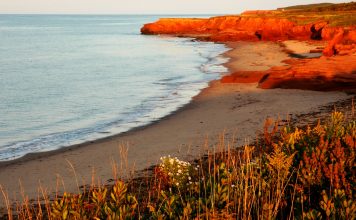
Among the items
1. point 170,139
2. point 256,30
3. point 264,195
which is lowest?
point 170,139

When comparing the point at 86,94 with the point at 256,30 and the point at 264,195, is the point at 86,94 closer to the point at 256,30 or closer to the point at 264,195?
the point at 264,195

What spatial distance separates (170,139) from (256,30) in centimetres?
6206

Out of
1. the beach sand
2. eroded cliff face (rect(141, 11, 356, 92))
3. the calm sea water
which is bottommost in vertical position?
the calm sea water

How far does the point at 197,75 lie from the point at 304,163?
28689 mm

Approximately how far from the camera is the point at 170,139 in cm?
1514

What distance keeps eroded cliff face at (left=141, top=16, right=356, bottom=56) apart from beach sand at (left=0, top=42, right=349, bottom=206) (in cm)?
1318

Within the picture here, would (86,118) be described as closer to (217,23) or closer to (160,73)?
(160,73)

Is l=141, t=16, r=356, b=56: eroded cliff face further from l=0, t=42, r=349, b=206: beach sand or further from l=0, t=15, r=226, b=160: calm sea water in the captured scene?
l=0, t=42, r=349, b=206: beach sand

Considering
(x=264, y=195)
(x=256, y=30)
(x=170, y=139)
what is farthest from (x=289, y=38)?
(x=264, y=195)

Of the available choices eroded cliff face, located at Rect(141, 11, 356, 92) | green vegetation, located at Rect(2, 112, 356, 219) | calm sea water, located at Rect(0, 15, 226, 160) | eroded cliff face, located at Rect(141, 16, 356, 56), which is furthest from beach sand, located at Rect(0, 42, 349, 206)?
eroded cliff face, located at Rect(141, 16, 356, 56)

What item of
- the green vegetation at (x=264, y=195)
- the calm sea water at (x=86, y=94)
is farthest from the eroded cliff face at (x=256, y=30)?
the green vegetation at (x=264, y=195)

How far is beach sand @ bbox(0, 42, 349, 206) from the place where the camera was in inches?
461

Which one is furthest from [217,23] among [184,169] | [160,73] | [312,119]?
[184,169]

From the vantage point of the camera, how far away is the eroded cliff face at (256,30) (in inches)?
1716
